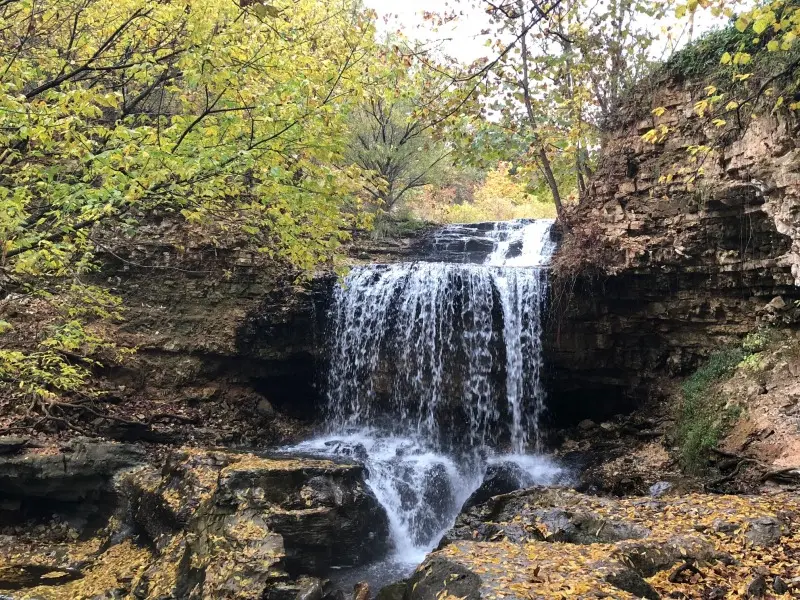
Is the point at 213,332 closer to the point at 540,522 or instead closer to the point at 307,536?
the point at 307,536

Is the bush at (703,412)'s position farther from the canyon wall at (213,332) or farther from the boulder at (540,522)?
the canyon wall at (213,332)

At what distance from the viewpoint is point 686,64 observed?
952cm

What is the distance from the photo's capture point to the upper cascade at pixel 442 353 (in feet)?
36.9

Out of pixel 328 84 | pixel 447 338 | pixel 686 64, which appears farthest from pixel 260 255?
pixel 686 64

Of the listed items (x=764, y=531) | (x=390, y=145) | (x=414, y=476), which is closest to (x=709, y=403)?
(x=764, y=531)

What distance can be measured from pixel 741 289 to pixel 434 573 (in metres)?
7.89

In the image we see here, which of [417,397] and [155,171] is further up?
[155,171]

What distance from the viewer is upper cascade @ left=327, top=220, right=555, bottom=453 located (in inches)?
443

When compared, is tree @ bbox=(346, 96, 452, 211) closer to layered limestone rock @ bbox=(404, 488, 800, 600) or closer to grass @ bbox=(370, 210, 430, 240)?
grass @ bbox=(370, 210, 430, 240)

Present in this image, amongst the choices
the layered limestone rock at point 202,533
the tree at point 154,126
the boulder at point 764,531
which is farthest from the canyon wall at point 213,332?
the boulder at point 764,531

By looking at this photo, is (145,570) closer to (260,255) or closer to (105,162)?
(105,162)

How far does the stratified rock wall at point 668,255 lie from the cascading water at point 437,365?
75cm

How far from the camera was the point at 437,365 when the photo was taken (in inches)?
452

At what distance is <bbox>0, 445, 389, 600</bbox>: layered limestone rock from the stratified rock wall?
5903 mm
